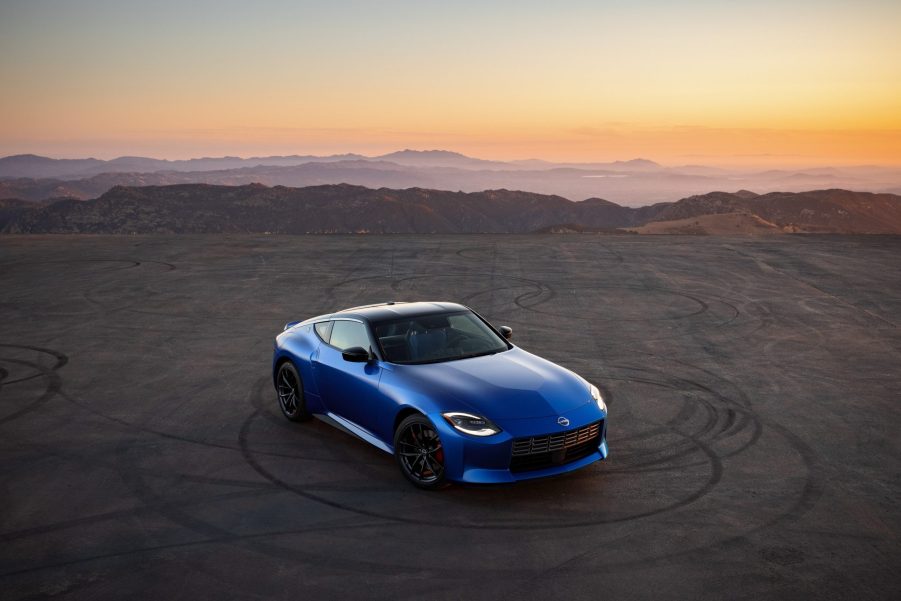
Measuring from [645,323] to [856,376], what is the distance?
13.7 ft

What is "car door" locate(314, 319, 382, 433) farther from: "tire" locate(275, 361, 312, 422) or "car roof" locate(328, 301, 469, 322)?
"tire" locate(275, 361, 312, 422)

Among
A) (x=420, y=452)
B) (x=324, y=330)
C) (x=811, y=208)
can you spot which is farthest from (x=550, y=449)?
(x=811, y=208)

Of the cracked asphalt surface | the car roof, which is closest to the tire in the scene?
the cracked asphalt surface

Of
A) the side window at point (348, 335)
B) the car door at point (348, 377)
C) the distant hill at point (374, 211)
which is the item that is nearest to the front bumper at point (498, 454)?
the car door at point (348, 377)

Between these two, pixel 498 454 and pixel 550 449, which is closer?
pixel 498 454

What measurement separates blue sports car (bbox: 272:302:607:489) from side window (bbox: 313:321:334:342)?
0.6 inches

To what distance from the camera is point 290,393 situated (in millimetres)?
8922

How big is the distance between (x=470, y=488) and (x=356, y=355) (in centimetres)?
174

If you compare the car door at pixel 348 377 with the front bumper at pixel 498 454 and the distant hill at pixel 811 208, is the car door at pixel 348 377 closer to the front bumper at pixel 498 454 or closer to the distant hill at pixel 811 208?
the front bumper at pixel 498 454

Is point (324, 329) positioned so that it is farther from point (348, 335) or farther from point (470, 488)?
point (470, 488)

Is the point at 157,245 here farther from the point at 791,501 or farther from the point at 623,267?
the point at 791,501

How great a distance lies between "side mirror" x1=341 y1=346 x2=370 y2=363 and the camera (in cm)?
764

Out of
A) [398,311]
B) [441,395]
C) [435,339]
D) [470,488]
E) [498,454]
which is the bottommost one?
[470,488]

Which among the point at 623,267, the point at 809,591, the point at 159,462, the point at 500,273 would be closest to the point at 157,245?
the point at 500,273
